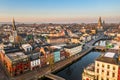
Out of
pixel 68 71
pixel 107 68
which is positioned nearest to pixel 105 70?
pixel 107 68

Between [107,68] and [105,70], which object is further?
[105,70]

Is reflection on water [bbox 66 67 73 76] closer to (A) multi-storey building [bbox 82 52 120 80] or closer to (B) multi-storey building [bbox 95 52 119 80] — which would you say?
(A) multi-storey building [bbox 82 52 120 80]

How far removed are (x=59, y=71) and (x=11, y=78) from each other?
56.5 feet

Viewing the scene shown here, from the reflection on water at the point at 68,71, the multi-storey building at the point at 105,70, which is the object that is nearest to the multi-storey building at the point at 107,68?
the multi-storey building at the point at 105,70

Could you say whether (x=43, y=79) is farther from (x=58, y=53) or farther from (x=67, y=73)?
(x=58, y=53)

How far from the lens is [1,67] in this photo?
167 feet

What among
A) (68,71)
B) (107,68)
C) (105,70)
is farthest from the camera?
(68,71)

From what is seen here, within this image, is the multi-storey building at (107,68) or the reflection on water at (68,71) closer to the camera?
the multi-storey building at (107,68)

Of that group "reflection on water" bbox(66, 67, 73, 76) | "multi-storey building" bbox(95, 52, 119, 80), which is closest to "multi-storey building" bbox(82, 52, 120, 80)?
"multi-storey building" bbox(95, 52, 119, 80)

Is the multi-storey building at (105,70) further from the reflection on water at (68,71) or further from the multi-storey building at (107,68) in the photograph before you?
the reflection on water at (68,71)

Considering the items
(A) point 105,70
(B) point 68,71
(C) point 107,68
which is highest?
(C) point 107,68

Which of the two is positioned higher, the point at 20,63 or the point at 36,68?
the point at 20,63

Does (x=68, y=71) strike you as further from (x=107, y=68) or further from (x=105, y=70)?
(x=107, y=68)

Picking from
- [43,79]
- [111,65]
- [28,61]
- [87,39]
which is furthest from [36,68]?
[87,39]
